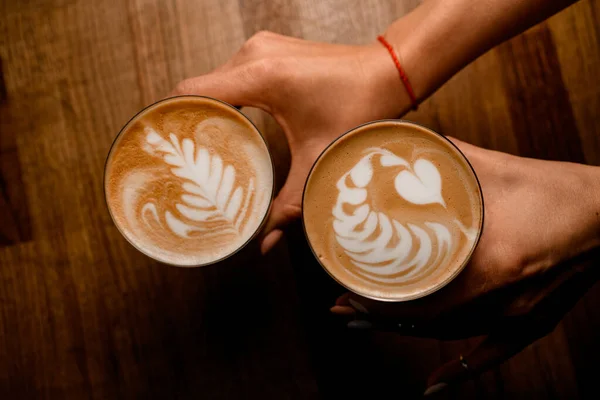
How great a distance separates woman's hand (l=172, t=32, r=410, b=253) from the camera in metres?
0.78

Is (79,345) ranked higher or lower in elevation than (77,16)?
lower

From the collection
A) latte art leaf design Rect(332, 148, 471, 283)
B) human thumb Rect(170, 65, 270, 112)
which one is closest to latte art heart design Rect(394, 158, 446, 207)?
latte art leaf design Rect(332, 148, 471, 283)

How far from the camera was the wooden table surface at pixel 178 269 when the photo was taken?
37.1 inches

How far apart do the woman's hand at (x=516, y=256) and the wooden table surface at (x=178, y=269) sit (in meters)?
0.15

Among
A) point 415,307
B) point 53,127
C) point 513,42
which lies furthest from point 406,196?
point 53,127

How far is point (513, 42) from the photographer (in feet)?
3.17

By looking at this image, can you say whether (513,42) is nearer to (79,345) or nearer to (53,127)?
(53,127)

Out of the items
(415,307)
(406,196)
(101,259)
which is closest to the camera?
(406,196)

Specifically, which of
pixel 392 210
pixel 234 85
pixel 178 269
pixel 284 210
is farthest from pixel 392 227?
pixel 178 269

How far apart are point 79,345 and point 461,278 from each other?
0.76m

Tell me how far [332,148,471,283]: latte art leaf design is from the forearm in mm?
229

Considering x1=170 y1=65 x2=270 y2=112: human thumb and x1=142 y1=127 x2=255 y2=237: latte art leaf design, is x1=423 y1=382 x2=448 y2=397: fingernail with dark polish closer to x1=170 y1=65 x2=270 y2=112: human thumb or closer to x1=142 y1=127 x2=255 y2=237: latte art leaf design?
x1=142 y1=127 x2=255 y2=237: latte art leaf design

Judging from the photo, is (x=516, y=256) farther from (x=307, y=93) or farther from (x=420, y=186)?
(x=307, y=93)

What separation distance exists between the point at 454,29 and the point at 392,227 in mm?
377
